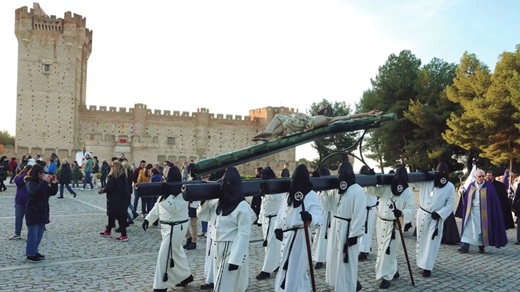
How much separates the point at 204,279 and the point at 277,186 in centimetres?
200

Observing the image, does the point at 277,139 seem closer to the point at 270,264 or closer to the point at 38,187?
the point at 270,264

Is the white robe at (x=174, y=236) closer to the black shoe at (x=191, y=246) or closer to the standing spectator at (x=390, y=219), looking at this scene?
the black shoe at (x=191, y=246)

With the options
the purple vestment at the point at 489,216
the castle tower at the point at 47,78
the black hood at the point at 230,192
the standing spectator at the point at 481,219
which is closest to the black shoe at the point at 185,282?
the black hood at the point at 230,192

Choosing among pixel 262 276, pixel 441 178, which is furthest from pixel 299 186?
pixel 441 178

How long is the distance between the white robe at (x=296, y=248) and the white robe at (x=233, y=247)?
1.91 ft

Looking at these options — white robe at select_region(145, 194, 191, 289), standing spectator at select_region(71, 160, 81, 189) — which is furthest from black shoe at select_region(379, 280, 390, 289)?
standing spectator at select_region(71, 160, 81, 189)

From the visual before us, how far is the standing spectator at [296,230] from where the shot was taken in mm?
5746

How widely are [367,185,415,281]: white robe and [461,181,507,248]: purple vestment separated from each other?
11.0 ft

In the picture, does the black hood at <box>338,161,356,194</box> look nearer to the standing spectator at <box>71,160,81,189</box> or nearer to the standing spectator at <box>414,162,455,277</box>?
the standing spectator at <box>414,162,455,277</box>

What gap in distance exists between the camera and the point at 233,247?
5.37m

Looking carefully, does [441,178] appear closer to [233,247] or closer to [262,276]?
[262,276]

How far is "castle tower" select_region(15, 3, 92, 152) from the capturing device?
48.8m

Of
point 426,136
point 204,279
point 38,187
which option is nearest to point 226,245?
point 204,279

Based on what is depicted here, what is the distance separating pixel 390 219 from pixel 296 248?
2.22 m
